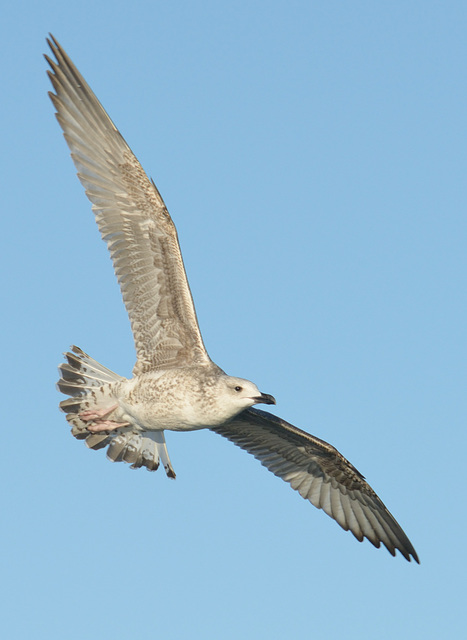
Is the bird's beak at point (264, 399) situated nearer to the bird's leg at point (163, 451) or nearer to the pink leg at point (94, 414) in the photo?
the pink leg at point (94, 414)

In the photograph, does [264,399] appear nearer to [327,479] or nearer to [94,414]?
[94,414]

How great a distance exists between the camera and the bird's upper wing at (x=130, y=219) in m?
12.0

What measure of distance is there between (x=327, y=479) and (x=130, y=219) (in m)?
4.97

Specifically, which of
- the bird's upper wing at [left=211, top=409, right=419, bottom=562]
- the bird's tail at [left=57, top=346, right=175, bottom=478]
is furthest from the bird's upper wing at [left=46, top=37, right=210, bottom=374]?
the bird's upper wing at [left=211, top=409, right=419, bottom=562]

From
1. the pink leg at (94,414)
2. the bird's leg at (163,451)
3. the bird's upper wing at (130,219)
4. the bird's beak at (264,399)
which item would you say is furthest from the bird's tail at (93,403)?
the bird's beak at (264,399)

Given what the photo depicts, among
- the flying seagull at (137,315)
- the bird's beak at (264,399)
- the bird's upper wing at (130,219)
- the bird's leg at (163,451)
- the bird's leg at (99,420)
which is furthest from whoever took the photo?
the bird's leg at (163,451)

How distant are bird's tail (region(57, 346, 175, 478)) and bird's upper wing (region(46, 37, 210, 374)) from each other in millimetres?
901

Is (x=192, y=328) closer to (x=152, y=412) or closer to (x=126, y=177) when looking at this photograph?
(x=152, y=412)

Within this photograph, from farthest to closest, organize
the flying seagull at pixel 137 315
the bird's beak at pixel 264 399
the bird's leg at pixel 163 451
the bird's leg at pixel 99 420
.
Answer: the bird's leg at pixel 163 451, the bird's leg at pixel 99 420, the flying seagull at pixel 137 315, the bird's beak at pixel 264 399

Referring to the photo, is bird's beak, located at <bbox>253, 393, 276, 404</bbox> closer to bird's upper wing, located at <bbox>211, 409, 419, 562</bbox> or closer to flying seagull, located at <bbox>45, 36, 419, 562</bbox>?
flying seagull, located at <bbox>45, 36, 419, 562</bbox>

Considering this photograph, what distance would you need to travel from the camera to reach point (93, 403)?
12.8 metres

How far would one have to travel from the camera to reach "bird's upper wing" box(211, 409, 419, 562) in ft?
46.3

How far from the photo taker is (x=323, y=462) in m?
14.3

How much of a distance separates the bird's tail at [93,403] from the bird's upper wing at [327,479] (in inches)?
59.7
